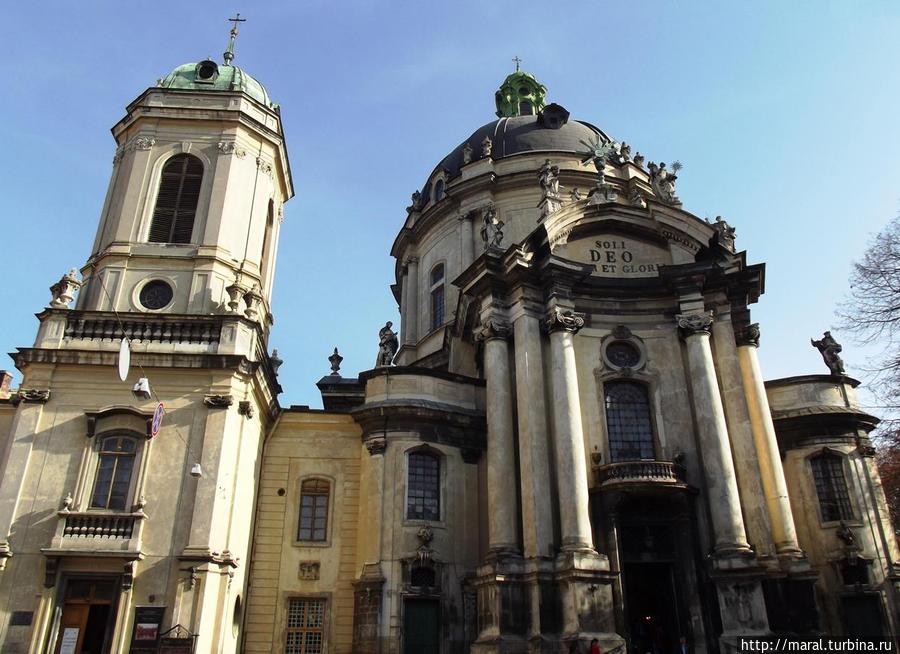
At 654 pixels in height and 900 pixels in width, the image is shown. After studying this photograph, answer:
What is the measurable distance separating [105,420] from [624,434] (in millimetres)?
15005

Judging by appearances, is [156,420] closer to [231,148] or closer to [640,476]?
[231,148]

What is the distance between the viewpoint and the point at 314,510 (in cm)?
2195

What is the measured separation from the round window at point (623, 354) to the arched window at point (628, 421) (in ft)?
2.10

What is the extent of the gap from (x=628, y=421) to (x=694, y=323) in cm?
379

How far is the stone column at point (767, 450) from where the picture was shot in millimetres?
19703

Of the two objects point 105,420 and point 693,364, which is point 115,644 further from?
point 693,364

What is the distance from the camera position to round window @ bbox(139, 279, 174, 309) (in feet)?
70.3

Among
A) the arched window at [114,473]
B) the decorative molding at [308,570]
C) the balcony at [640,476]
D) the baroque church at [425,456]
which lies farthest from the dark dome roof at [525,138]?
the arched window at [114,473]

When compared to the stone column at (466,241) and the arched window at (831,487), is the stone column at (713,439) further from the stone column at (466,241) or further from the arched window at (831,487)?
the stone column at (466,241)

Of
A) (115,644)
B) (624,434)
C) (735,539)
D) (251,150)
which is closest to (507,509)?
(624,434)

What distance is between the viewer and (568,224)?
2378 cm

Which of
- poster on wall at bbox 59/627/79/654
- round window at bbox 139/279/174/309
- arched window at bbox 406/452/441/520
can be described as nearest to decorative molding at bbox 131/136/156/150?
round window at bbox 139/279/174/309

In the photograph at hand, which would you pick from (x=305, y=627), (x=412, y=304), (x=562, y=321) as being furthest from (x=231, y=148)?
(x=305, y=627)

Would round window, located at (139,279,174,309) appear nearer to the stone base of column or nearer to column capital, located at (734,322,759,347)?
the stone base of column
